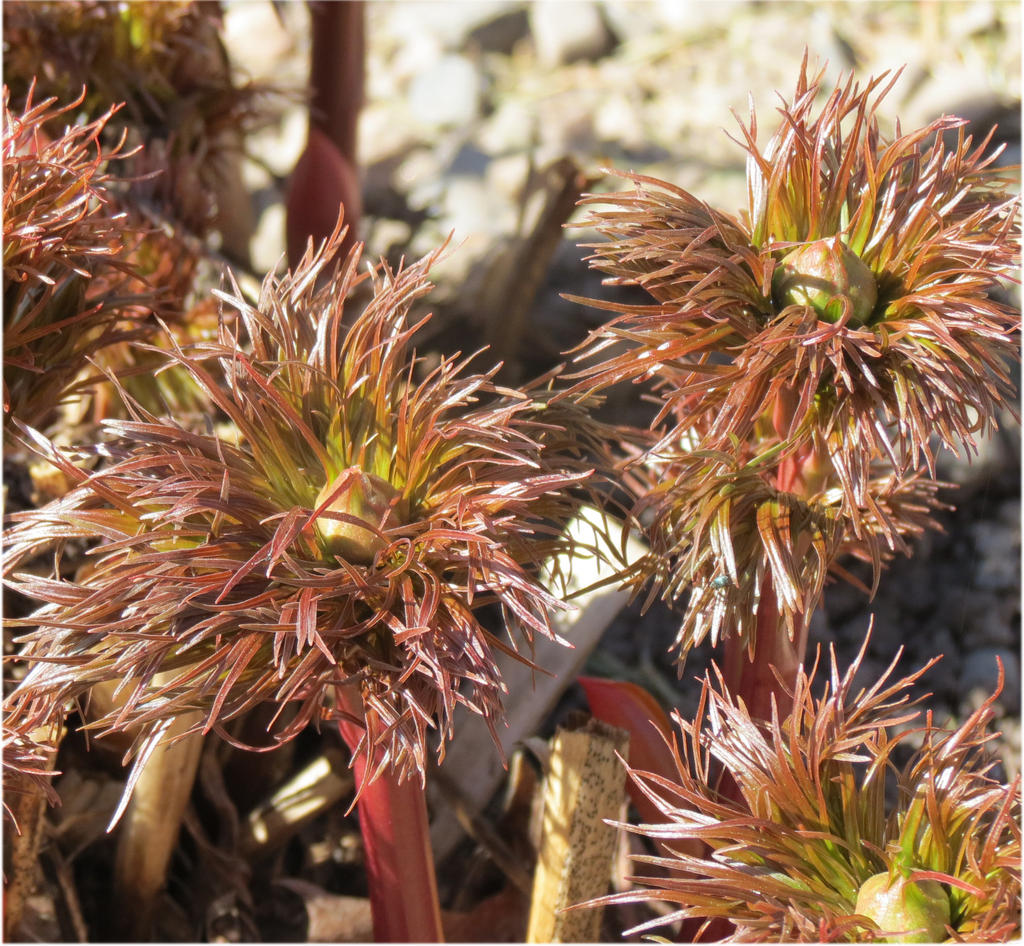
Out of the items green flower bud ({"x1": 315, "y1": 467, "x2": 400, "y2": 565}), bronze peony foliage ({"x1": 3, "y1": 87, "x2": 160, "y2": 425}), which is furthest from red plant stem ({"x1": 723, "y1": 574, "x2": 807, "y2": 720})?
bronze peony foliage ({"x1": 3, "y1": 87, "x2": 160, "y2": 425})

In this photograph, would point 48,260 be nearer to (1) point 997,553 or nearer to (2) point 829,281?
(2) point 829,281

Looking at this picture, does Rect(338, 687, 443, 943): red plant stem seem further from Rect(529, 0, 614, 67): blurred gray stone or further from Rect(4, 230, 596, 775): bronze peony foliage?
Rect(529, 0, 614, 67): blurred gray stone

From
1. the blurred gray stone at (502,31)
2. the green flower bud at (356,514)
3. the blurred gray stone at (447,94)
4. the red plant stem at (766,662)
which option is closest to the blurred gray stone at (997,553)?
the red plant stem at (766,662)

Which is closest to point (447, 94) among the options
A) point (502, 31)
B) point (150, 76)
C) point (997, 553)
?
point (502, 31)

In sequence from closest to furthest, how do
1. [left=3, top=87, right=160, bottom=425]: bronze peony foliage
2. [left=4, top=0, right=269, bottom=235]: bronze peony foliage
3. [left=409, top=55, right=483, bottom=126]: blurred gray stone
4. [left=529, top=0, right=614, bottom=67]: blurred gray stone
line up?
[left=3, top=87, right=160, bottom=425]: bronze peony foliage
[left=4, top=0, right=269, bottom=235]: bronze peony foliage
[left=409, top=55, right=483, bottom=126]: blurred gray stone
[left=529, top=0, right=614, bottom=67]: blurred gray stone

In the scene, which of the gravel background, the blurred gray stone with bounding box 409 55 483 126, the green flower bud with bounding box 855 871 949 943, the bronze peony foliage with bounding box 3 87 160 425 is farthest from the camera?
the blurred gray stone with bounding box 409 55 483 126

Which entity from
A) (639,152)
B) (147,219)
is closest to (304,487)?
(147,219)

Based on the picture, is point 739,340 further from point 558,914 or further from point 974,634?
point 974,634
